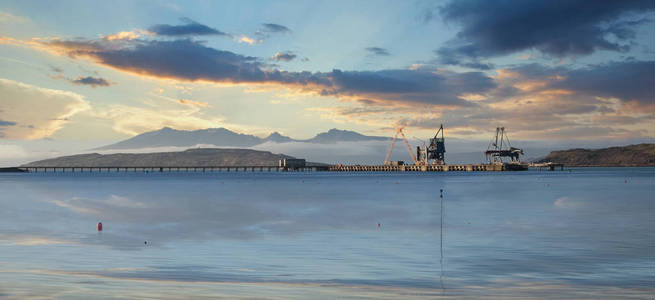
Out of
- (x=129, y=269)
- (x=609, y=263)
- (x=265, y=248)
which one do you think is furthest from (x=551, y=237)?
(x=129, y=269)

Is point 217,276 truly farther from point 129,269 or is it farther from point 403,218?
point 403,218

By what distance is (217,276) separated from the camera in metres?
24.7

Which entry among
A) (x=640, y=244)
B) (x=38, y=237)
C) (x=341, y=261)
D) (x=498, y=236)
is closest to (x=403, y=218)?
(x=498, y=236)

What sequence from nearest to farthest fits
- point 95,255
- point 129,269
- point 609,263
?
1. point 129,269
2. point 609,263
3. point 95,255

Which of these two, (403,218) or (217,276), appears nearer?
(217,276)

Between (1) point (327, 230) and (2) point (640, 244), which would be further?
(1) point (327, 230)

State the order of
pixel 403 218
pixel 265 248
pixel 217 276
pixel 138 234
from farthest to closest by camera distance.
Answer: pixel 403 218 < pixel 138 234 < pixel 265 248 < pixel 217 276

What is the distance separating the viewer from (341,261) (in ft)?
95.7

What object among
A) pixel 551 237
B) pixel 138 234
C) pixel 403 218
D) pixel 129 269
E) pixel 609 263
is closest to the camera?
pixel 129 269

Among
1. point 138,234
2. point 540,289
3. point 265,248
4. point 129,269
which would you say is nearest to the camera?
point 540,289

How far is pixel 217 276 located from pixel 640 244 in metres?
26.1

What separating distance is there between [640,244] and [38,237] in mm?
39821

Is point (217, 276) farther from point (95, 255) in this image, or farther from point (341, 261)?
point (95, 255)

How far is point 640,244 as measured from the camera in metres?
35.0
